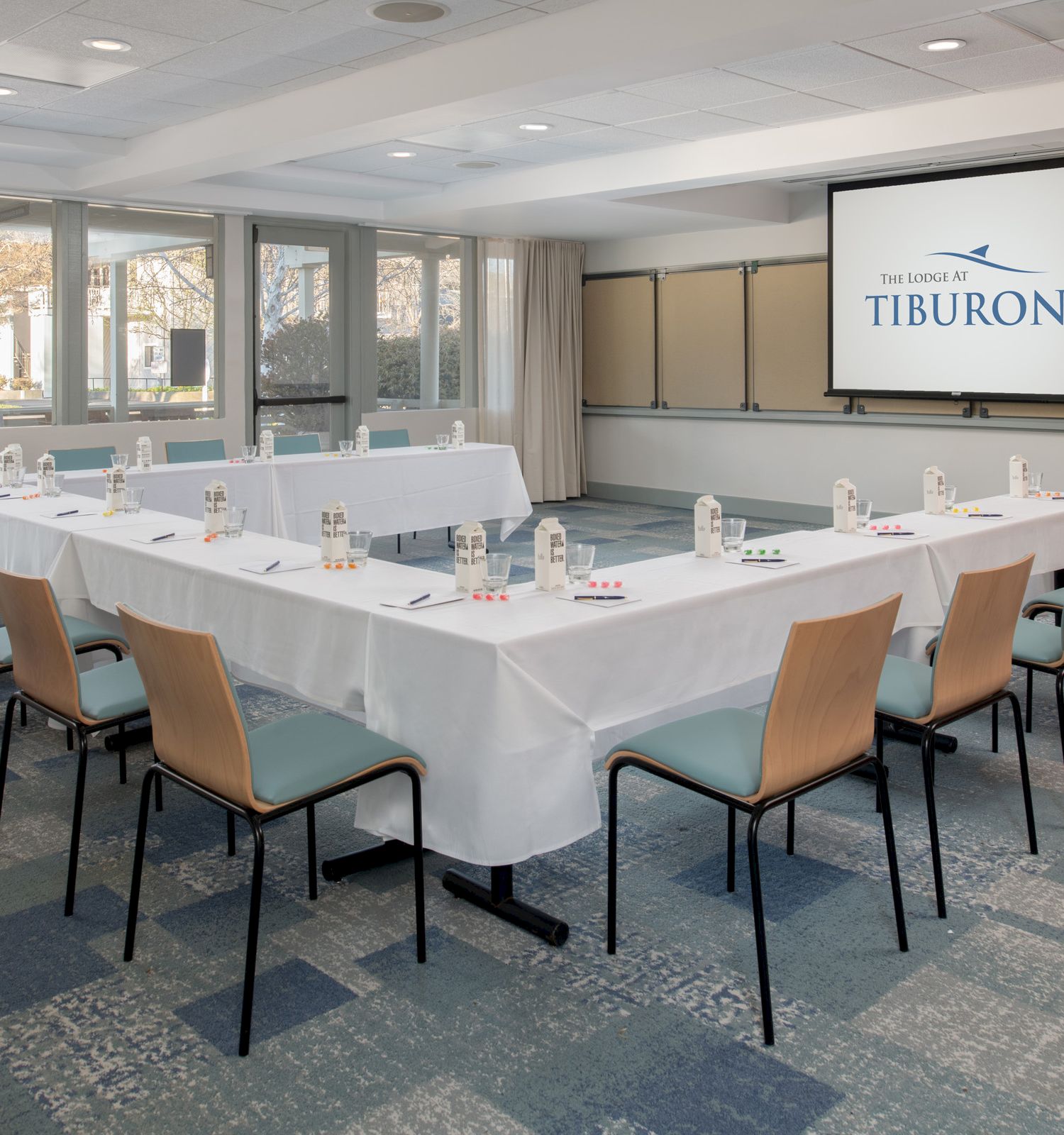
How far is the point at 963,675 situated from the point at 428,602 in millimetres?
1454

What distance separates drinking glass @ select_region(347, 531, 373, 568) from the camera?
3592 mm

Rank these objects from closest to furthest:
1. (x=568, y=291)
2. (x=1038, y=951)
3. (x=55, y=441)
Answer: (x=1038, y=951) < (x=55, y=441) < (x=568, y=291)

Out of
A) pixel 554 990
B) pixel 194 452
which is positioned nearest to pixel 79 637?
pixel 554 990

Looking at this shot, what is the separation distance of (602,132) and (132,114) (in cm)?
271

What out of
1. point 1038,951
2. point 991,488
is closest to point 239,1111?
point 1038,951

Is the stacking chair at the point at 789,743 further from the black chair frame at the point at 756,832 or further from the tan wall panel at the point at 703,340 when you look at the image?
the tan wall panel at the point at 703,340

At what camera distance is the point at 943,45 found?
5328 millimetres

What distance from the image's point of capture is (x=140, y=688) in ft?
10.6

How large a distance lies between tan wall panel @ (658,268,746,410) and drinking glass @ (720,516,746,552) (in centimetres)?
669

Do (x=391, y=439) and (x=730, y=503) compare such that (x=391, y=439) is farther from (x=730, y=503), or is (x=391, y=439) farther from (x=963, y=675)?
(x=963, y=675)

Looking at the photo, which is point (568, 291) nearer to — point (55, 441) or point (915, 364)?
Result: point (915, 364)

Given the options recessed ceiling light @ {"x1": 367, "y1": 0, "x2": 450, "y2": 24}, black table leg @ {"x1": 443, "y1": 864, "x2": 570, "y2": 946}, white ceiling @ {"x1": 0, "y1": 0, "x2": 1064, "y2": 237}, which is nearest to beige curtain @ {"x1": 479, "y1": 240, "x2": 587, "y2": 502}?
white ceiling @ {"x1": 0, "y1": 0, "x2": 1064, "y2": 237}

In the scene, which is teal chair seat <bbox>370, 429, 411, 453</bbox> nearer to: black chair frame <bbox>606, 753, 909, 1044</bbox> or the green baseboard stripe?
the green baseboard stripe

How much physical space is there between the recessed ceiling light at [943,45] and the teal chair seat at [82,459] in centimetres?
486
